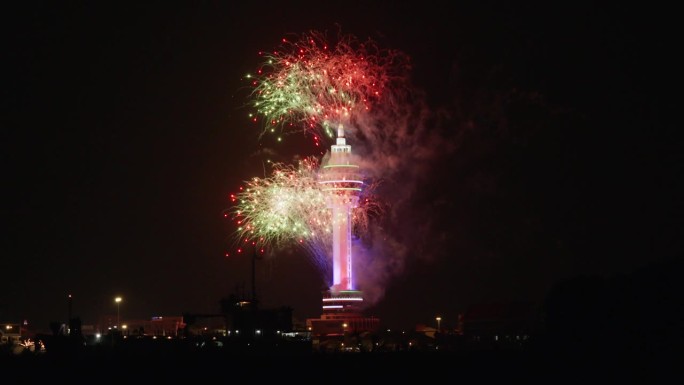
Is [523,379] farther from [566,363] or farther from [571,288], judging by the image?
[571,288]

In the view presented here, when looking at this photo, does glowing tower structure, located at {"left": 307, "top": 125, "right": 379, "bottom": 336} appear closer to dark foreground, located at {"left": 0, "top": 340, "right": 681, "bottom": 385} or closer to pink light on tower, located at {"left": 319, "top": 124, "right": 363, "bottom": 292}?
pink light on tower, located at {"left": 319, "top": 124, "right": 363, "bottom": 292}

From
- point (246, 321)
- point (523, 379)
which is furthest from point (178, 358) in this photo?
point (246, 321)

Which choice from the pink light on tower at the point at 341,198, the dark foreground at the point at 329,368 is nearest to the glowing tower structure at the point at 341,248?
the pink light on tower at the point at 341,198

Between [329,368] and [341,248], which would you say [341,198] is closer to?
[341,248]

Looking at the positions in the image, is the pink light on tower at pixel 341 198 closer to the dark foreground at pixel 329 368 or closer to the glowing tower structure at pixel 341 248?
the glowing tower structure at pixel 341 248

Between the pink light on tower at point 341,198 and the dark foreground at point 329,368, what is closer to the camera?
the dark foreground at point 329,368

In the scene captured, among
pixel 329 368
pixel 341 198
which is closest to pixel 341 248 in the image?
pixel 341 198

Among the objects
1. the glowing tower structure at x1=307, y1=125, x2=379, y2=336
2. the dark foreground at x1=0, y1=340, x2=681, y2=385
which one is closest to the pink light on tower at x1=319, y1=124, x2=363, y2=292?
the glowing tower structure at x1=307, y1=125, x2=379, y2=336

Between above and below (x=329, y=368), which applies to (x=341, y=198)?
above
